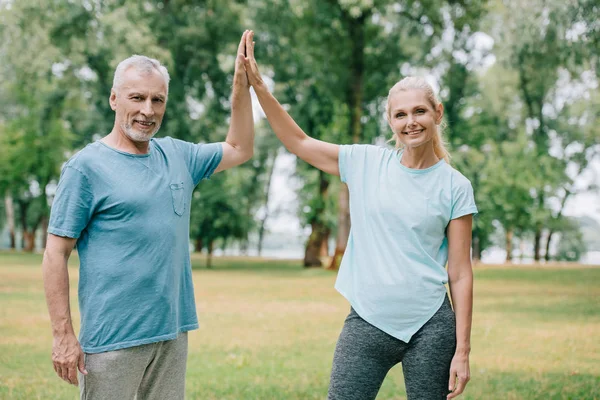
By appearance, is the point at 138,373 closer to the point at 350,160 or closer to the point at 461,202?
the point at 350,160

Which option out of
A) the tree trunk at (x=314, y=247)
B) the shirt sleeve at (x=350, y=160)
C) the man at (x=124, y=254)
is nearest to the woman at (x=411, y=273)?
the shirt sleeve at (x=350, y=160)

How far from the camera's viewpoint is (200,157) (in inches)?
145

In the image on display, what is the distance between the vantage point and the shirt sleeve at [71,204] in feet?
10.0

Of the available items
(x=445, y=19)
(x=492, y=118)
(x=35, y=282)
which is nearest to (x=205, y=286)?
(x=35, y=282)

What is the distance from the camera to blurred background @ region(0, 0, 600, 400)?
8773 millimetres

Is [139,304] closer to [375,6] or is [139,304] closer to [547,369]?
[547,369]

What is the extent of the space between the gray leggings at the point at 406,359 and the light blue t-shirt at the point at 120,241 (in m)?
0.86

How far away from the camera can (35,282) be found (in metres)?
20.1

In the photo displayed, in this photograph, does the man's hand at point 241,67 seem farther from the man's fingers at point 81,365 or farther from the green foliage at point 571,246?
the green foliage at point 571,246

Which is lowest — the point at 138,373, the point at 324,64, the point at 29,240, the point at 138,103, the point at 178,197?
the point at 29,240

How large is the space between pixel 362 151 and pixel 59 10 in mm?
24746

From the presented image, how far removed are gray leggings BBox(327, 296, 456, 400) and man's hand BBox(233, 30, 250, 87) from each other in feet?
4.74

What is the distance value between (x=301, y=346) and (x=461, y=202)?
265 inches

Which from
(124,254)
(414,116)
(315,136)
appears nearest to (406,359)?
(414,116)
